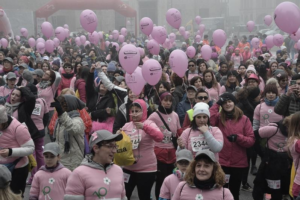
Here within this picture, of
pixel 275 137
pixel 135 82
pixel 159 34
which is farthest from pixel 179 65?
pixel 159 34

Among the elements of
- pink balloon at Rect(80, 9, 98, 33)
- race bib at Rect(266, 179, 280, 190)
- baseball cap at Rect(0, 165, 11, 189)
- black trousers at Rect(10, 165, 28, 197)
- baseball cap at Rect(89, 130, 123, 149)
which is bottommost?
race bib at Rect(266, 179, 280, 190)

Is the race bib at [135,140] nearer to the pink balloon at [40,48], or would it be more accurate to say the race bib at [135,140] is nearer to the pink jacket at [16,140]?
the pink jacket at [16,140]

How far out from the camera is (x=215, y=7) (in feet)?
187

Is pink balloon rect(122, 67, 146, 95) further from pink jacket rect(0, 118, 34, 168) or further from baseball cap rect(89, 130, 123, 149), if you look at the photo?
baseball cap rect(89, 130, 123, 149)

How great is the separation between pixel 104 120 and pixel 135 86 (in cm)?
85

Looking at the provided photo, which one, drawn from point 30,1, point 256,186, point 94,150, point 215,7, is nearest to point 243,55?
point 256,186

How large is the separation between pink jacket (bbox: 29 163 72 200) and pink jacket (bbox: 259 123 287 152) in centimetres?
246

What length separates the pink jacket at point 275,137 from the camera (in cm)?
591

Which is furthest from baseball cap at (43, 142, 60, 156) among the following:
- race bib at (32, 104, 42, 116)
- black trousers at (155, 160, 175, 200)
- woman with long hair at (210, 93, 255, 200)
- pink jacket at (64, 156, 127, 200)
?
race bib at (32, 104, 42, 116)

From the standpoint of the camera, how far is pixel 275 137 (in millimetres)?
5973

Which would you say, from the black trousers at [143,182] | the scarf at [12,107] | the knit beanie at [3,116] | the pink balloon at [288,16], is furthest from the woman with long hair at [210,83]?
the knit beanie at [3,116]

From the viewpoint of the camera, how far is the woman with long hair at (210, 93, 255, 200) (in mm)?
5969

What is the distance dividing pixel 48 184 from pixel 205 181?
1.79 m

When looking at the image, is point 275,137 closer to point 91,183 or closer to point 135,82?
point 135,82
